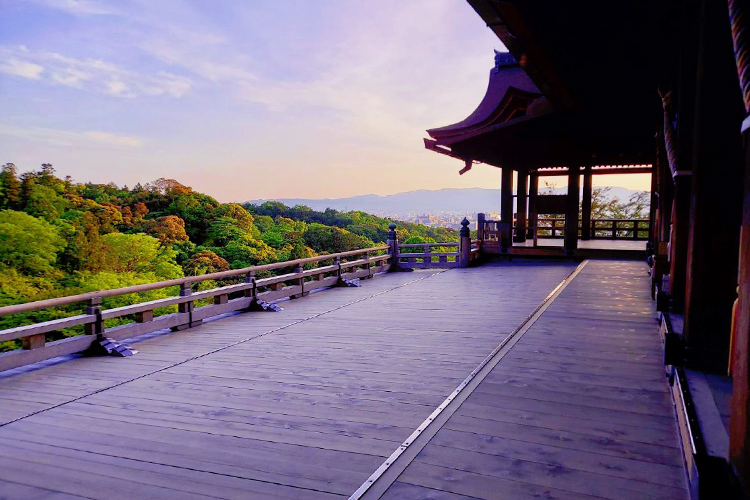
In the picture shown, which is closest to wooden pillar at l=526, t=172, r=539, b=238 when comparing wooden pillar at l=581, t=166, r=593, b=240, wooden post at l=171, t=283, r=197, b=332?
wooden pillar at l=581, t=166, r=593, b=240

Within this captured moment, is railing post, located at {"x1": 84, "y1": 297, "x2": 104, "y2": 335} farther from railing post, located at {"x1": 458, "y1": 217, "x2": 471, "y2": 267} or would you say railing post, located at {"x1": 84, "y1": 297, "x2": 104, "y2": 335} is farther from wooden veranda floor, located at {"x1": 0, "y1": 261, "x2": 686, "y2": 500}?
railing post, located at {"x1": 458, "y1": 217, "x2": 471, "y2": 267}

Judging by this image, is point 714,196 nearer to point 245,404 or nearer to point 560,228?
point 245,404

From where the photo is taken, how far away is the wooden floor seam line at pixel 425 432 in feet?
7.95

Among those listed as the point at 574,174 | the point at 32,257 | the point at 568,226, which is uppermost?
the point at 574,174

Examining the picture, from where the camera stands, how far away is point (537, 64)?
16.8 feet

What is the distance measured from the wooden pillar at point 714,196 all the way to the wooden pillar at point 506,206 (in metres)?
10.1

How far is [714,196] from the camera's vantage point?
10.2ft

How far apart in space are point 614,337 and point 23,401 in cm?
538

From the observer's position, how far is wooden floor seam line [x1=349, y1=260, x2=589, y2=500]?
2.42 meters

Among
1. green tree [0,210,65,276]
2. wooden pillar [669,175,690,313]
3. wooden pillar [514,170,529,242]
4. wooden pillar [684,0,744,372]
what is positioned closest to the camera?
wooden pillar [684,0,744,372]

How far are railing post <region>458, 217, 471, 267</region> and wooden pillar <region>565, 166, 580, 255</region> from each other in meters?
2.45

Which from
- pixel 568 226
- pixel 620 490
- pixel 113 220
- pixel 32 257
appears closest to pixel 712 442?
pixel 620 490

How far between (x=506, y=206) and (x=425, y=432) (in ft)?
36.0

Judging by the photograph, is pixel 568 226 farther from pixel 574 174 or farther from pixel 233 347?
pixel 233 347
